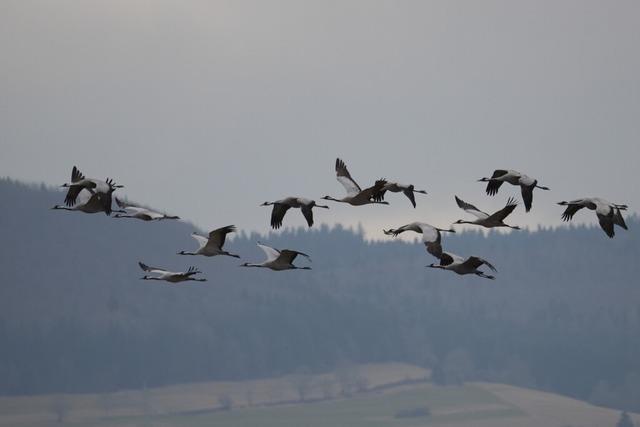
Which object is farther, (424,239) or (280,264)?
(280,264)

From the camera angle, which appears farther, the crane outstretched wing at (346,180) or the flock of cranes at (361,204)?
the crane outstretched wing at (346,180)

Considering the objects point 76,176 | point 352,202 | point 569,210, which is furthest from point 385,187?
point 76,176

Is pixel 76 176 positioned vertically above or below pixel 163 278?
above

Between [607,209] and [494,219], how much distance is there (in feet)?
12.2

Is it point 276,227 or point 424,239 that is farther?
point 276,227

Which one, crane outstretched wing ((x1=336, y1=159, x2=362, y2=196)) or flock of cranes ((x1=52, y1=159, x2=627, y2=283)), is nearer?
flock of cranes ((x1=52, y1=159, x2=627, y2=283))

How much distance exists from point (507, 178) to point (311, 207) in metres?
6.17

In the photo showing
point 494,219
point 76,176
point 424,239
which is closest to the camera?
point 424,239

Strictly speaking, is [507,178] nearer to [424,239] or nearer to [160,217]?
[424,239]

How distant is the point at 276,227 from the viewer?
55.3 m

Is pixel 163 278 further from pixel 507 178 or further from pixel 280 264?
pixel 507 178

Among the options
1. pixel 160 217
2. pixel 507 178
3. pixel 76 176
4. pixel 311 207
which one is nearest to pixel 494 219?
pixel 507 178

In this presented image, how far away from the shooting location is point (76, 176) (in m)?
60.5

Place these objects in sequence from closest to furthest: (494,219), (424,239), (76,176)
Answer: (424,239) → (494,219) → (76,176)
